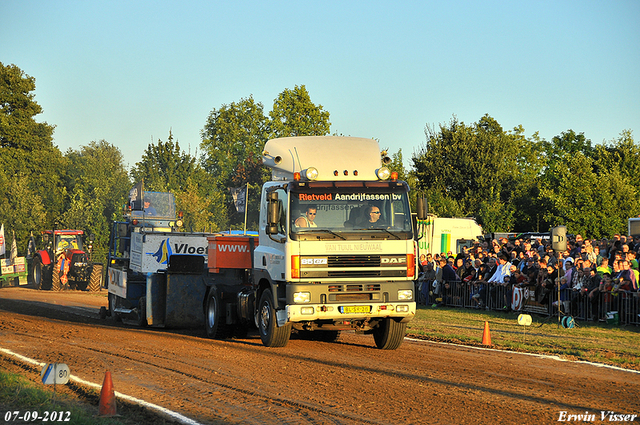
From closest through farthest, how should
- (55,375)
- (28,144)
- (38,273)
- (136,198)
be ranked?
1. (55,375)
2. (136,198)
3. (38,273)
4. (28,144)

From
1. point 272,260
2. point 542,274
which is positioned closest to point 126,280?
point 272,260

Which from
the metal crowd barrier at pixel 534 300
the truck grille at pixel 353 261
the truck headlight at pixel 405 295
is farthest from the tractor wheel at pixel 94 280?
the truck headlight at pixel 405 295

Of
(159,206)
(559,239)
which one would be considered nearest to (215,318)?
(559,239)

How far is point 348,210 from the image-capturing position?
11914 millimetres

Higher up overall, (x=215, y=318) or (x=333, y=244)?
(x=333, y=244)

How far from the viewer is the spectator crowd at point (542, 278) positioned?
16781 millimetres

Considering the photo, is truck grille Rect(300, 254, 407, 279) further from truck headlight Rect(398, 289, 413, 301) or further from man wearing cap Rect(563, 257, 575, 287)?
man wearing cap Rect(563, 257, 575, 287)

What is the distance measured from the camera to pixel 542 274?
19.0 meters

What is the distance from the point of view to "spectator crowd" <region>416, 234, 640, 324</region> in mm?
16781

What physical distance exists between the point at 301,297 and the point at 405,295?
1.84 m

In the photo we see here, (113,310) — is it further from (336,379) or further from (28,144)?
(28,144)

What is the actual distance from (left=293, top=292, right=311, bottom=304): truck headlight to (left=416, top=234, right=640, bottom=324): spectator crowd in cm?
824

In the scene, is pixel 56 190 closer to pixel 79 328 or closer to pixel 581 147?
pixel 581 147

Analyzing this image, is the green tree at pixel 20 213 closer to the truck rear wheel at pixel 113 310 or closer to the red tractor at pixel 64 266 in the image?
the red tractor at pixel 64 266
